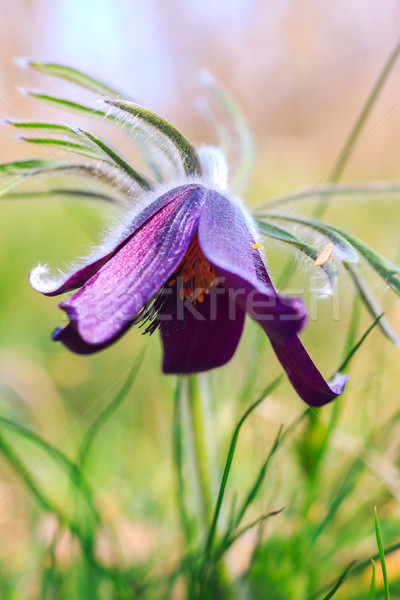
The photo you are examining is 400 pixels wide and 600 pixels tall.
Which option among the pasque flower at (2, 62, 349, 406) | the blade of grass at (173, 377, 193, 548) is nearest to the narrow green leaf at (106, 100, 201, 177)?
the pasque flower at (2, 62, 349, 406)

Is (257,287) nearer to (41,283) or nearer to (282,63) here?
(41,283)

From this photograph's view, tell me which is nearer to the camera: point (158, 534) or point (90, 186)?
point (90, 186)

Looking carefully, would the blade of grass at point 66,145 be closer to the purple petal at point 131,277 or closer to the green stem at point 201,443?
the purple petal at point 131,277

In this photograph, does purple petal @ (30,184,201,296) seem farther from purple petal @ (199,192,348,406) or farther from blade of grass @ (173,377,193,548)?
blade of grass @ (173,377,193,548)

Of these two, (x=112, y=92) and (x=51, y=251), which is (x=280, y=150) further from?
(x=112, y=92)

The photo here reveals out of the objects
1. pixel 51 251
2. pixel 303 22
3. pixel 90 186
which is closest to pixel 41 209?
pixel 51 251

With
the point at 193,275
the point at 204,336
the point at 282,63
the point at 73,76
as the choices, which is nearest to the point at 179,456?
Result: the point at 204,336
